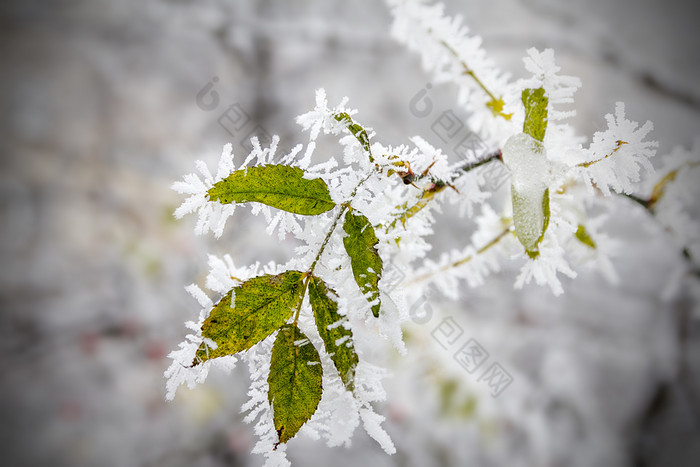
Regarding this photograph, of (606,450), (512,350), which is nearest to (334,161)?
(512,350)

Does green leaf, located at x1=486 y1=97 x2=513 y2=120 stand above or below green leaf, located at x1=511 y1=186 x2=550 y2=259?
above

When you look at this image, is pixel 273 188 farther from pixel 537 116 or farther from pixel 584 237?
pixel 584 237

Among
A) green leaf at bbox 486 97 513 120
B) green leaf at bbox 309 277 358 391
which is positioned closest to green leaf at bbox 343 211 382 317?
green leaf at bbox 309 277 358 391

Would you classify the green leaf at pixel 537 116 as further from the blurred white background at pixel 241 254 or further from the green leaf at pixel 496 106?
the blurred white background at pixel 241 254

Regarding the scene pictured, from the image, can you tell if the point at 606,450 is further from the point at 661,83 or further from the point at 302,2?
the point at 302,2

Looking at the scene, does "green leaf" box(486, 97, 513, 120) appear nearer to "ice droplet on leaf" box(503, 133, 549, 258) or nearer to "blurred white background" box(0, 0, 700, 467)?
"ice droplet on leaf" box(503, 133, 549, 258)

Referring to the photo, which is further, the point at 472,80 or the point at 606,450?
the point at 606,450

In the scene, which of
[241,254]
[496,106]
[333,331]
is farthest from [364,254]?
[241,254]

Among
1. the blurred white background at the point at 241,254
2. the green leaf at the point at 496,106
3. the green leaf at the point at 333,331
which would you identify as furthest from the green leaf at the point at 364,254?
the blurred white background at the point at 241,254
